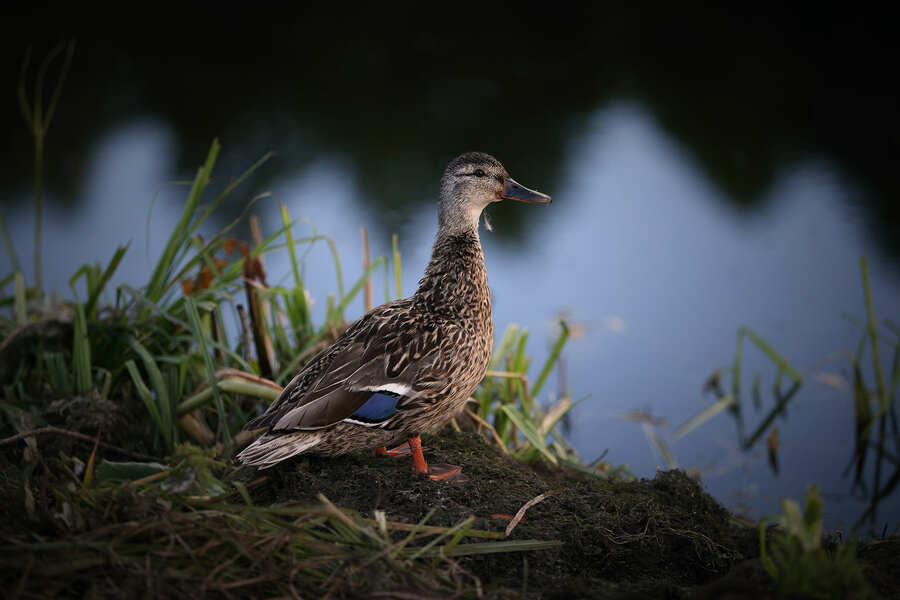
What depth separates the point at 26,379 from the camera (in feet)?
12.5

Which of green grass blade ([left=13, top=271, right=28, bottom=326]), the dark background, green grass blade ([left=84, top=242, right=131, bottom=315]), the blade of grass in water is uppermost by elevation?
the dark background

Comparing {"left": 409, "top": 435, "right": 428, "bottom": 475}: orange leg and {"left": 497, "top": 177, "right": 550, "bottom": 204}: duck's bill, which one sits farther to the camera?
{"left": 497, "top": 177, "right": 550, "bottom": 204}: duck's bill

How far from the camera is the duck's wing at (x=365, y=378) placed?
2.83 meters

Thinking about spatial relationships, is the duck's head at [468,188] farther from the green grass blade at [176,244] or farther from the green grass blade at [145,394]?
the green grass blade at [145,394]

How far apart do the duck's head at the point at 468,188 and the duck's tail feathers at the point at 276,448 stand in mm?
1099

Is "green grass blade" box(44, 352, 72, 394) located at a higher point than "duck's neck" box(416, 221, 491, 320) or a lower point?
lower

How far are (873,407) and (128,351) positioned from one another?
13.0 feet

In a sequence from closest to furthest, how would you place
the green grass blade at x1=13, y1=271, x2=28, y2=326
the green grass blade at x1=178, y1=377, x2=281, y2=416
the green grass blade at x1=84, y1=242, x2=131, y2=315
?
the green grass blade at x1=178, y1=377, x2=281, y2=416
the green grass blade at x1=84, y1=242, x2=131, y2=315
the green grass blade at x1=13, y1=271, x2=28, y2=326

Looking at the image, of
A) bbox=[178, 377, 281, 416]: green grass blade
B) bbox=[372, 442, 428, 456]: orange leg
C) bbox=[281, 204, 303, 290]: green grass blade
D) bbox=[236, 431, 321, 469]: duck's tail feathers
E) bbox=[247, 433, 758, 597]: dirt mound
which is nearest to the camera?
bbox=[247, 433, 758, 597]: dirt mound

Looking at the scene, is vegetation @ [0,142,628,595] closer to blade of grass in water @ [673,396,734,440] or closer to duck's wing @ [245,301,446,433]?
duck's wing @ [245,301,446,433]

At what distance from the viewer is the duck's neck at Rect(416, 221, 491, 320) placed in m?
3.25

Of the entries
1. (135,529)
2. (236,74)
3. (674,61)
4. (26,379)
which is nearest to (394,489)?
(135,529)

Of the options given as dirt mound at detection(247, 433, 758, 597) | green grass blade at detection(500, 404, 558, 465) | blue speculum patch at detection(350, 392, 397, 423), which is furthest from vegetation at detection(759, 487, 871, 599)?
green grass blade at detection(500, 404, 558, 465)

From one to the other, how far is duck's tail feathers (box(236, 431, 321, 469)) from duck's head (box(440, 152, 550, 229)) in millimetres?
1099
